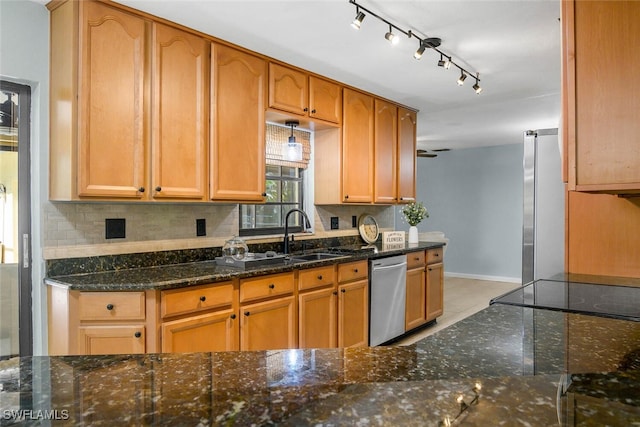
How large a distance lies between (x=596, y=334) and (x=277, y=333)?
2.03 meters

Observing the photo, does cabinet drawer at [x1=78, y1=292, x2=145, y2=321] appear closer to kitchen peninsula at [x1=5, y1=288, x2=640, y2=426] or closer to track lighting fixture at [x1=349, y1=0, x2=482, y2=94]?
kitchen peninsula at [x1=5, y1=288, x2=640, y2=426]

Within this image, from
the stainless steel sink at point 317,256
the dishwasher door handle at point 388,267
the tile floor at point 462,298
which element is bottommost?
the tile floor at point 462,298

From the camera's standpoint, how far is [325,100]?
371 centimetres

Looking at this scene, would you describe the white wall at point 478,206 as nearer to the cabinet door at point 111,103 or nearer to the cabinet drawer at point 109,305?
the cabinet door at point 111,103

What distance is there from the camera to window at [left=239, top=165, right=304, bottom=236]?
360cm

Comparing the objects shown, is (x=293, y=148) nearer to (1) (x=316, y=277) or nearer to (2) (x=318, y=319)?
(1) (x=316, y=277)

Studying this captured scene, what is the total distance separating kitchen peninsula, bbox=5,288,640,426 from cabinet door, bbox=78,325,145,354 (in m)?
1.45

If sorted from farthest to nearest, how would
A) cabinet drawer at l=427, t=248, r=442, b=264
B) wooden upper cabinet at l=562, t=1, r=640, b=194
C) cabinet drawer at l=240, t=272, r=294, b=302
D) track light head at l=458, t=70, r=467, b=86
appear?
cabinet drawer at l=427, t=248, r=442, b=264
track light head at l=458, t=70, r=467, b=86
cabinet drawer at l=240, t=272, r=294, b=302
wooden upper cabinet at l=562, t=1, r=640, b=194

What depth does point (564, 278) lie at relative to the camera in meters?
2.20

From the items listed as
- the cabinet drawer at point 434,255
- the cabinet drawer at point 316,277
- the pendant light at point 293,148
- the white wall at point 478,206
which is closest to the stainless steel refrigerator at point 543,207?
the cabinet drawer at point 316,277

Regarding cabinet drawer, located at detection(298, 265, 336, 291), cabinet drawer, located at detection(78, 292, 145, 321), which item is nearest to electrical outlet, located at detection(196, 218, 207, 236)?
cabinet drawer, located at detection(298, 265, 336, 291)

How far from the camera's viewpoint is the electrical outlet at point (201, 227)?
3.09 meters

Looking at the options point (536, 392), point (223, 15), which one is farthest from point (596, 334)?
point (223, 15)

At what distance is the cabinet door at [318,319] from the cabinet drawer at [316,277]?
5 centimetres
